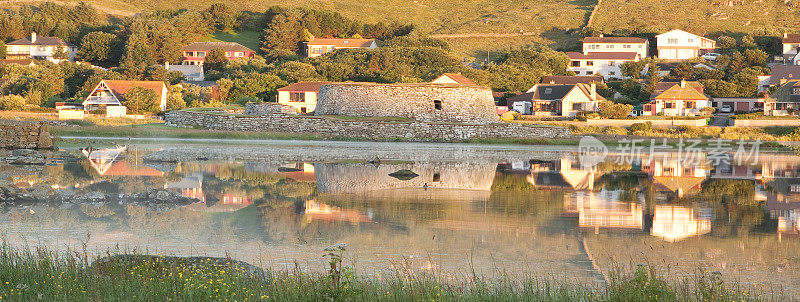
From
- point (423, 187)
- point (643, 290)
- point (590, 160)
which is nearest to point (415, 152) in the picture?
point (590, 160)

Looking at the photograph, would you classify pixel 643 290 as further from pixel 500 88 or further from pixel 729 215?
pixel 500 88

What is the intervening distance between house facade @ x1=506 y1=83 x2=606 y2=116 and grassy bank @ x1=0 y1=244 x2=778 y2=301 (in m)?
52.7

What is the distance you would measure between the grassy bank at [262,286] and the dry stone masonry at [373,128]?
3190 centimetres

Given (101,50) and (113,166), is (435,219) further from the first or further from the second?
(101,50)

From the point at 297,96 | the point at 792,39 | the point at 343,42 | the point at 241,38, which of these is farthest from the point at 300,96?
the point at 792,39

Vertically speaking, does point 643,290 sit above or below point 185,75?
below

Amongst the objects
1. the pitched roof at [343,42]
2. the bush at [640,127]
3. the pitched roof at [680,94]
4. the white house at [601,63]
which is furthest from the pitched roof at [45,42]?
the bush at [640,127]

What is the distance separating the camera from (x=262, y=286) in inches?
265

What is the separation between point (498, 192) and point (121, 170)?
395 inches

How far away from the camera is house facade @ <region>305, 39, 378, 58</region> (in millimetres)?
90875

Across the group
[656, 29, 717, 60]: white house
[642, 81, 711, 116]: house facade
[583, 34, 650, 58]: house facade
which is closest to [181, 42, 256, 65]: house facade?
[583, 34, 650, 58]: house facade

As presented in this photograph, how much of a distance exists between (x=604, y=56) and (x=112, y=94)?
55.1m

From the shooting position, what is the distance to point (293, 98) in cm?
6069

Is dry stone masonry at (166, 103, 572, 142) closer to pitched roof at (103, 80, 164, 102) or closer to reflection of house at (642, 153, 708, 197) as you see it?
reflection of house at (642, 153, 708, 197)
